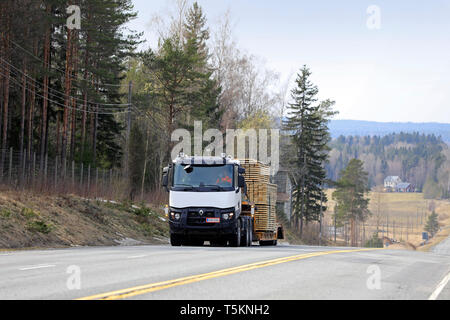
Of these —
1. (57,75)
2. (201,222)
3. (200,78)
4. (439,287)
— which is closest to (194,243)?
(201,222)

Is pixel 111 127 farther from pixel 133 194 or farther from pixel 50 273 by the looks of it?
pixel 50 273

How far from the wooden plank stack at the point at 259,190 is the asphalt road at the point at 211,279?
43.6 feet

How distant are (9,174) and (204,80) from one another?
3144 cm

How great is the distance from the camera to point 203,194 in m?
25.3

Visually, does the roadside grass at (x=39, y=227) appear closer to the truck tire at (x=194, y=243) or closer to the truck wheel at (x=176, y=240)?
the truck wheel at (x=176, y=240)

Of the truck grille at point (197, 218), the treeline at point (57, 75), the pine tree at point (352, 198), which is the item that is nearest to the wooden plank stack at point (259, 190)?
the truck grille at point (197, 218)

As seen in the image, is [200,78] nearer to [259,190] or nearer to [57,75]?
[57,75]

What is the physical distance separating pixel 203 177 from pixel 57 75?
2691cm

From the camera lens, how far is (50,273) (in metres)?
12.6

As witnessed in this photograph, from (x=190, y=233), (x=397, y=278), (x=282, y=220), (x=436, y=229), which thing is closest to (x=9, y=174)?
(x=190, y=233)

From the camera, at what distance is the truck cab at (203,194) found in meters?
25.3

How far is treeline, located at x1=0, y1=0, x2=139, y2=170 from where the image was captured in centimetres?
4200

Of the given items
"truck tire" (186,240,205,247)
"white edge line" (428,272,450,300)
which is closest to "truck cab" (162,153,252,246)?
"truck tire" (186,240,205,247)

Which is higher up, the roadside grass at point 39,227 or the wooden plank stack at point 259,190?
the wooden plank stack at point 259,190
